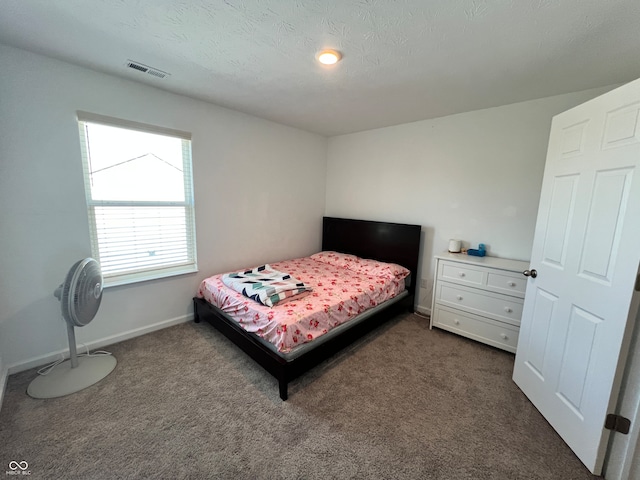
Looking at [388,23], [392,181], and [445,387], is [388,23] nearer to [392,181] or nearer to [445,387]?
[392,181]

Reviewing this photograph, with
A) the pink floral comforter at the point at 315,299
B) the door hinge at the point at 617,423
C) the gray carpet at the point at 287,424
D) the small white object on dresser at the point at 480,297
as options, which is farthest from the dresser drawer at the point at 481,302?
the door hinge at the point at 617,423

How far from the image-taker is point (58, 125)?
2059 mm

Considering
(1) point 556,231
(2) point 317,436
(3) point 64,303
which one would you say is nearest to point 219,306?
(3) point 64,303

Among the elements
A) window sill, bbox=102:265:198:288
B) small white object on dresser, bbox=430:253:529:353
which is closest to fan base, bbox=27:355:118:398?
window sill, bbox=102:265:198:288

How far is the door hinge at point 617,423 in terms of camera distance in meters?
1.32

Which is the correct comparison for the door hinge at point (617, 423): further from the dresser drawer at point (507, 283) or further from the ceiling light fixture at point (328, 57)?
the ceiling light fixture at point (328, 57)

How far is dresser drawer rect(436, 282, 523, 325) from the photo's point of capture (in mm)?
2441

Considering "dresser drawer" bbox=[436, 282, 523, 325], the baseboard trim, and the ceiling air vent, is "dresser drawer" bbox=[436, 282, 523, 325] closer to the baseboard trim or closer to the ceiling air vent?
the baseboard trim

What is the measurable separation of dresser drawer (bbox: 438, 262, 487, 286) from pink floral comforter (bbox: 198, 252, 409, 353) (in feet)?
1.67

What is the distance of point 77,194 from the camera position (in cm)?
→ 219

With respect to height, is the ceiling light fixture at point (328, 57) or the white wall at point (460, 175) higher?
the ceiling light fixture at point (328, 57)

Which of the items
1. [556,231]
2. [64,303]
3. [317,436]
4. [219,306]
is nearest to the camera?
[317,436]

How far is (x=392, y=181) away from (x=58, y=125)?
342 centimetres

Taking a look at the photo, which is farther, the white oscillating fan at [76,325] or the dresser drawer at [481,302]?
the dresser drawer at [481,302]
